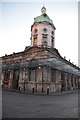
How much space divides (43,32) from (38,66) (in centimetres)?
1203

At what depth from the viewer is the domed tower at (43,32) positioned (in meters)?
32.8

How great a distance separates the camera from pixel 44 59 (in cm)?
2553

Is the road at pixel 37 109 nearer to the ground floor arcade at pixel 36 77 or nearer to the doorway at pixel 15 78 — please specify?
the ground floor arcade at pixel 36 77

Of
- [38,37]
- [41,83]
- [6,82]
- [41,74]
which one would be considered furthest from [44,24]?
[6,82]

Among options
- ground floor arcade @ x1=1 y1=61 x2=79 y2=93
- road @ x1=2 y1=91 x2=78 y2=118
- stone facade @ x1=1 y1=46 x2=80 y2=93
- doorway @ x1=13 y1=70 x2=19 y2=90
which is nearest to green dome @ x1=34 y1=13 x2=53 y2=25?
stone facade @ x1=1 y1=46 x2=80 y2=93

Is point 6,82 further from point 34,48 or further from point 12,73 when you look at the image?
point 34,48

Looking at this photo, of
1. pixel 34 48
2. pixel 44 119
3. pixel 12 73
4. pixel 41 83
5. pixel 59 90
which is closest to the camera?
pixel 44 119

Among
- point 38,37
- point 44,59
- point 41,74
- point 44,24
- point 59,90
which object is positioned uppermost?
point 44,24

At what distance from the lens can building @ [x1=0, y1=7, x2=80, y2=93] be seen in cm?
2530

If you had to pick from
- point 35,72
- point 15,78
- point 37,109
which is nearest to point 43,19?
point 35,72

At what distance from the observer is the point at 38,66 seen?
25.7m

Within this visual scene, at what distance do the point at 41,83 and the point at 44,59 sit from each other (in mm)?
5233

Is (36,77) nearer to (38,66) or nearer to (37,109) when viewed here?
(38,66)

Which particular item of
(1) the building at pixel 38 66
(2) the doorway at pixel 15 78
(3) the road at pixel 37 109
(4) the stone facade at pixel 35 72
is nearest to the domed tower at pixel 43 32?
(1) the building at pixel 38 66
